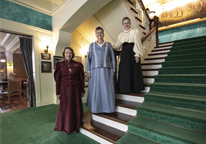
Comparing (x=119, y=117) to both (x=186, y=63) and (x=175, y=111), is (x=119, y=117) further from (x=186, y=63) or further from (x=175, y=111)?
(x=186, y=63)

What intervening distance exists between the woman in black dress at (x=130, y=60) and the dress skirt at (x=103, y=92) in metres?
0.31

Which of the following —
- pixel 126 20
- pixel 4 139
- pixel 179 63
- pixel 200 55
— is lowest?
pixel 4 139

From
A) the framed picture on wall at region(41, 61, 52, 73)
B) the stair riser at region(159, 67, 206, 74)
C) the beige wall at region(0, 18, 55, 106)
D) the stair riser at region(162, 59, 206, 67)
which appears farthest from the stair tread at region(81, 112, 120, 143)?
the framed picture on wall at region(41, 61, 52, 73)

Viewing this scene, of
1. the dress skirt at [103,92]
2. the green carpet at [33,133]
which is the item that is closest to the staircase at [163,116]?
the dress skirt at [103,92]

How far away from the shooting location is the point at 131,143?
1.44 metres

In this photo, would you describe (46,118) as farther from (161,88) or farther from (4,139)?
(161,88)

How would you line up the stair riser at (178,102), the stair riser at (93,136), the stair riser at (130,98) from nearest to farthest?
the stair riser at (178,102), the stair riser at (93,136), the stair riser at (130,98)

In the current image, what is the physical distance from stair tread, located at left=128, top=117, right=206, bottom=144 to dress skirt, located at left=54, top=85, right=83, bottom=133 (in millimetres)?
985

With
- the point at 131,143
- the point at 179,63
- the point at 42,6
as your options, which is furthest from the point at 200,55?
the point at 42,6

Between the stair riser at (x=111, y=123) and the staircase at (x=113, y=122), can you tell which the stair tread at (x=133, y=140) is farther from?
the stair riser at (x=111, y=123)

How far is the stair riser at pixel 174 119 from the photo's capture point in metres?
1.43

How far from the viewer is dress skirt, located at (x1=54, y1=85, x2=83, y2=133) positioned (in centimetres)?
202

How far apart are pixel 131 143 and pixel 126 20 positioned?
2027 millimetres

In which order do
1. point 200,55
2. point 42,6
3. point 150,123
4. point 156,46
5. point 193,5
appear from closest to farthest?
point 150,123 → point 200,55 → point 42,6 → point 156,46 → point 193,5
